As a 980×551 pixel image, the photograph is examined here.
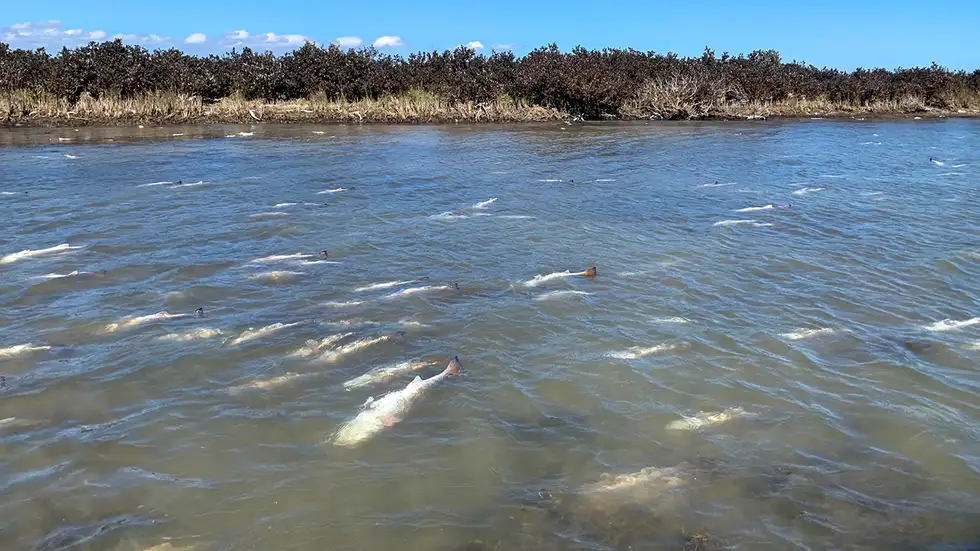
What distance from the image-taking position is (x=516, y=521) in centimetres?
582

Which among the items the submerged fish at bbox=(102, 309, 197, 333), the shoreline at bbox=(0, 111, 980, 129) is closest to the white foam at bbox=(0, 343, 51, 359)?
the submerged fish at bbox=(102, 309, 197, 333)

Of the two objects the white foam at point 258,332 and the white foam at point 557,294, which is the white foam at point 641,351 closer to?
the white foam at point 557,294

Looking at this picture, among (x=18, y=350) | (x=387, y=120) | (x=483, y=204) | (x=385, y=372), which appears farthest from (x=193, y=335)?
(x=387, y=120)

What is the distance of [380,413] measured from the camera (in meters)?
7.38

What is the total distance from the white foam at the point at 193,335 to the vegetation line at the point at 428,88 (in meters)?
34.3

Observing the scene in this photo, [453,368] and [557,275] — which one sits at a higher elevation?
[557,275]

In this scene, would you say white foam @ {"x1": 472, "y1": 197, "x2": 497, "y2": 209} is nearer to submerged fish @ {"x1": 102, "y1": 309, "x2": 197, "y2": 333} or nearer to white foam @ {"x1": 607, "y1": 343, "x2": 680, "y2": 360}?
submerged fish @ {"x1": 102, "y1": 309, "x2": 197, "y2": 333}

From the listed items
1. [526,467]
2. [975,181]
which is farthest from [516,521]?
[975,181]

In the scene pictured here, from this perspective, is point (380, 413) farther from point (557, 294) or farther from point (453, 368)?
point (557, 294)

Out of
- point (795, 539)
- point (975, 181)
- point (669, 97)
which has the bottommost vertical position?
point (795, 539)

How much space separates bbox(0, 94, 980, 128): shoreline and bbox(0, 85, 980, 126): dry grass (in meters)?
0.05

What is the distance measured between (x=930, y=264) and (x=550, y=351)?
815 cm

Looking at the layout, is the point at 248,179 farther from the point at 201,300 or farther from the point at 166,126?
the point at 166,126

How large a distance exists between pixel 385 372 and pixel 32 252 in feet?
27.3
